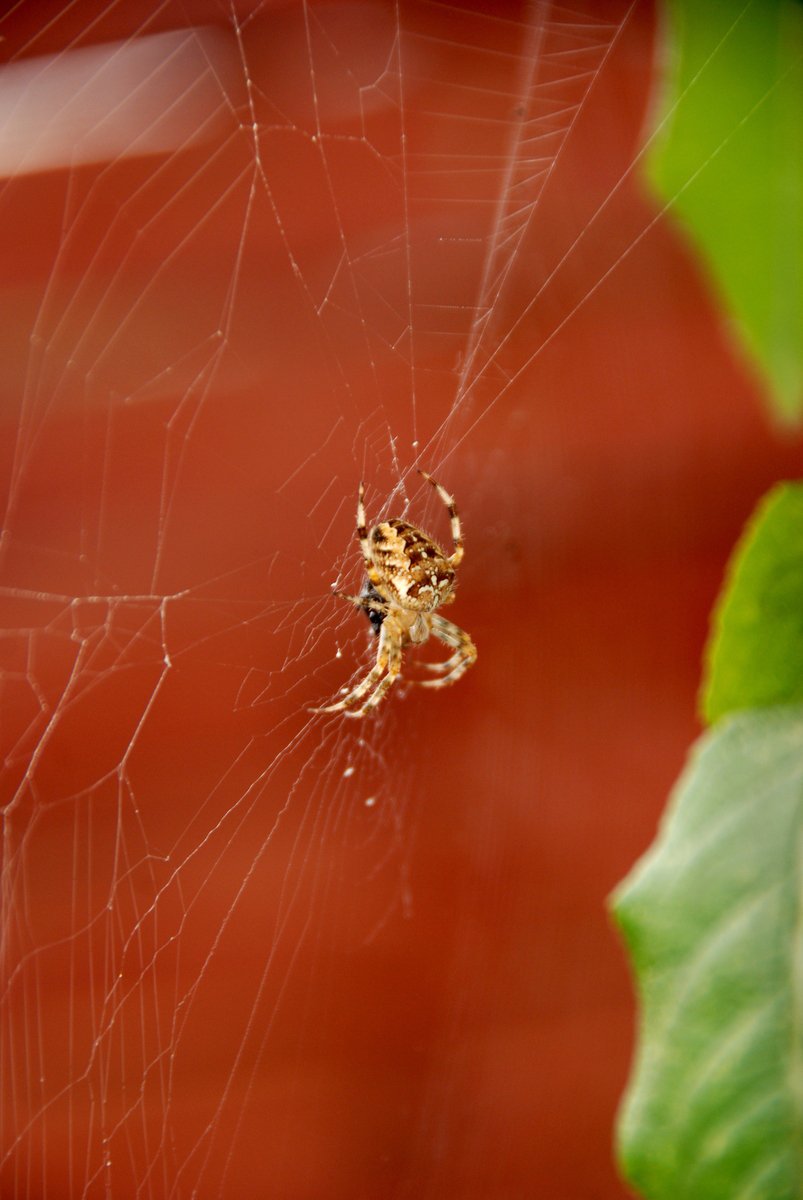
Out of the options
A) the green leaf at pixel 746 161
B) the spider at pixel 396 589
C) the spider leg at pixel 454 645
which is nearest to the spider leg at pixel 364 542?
the spider at pixel 396 589

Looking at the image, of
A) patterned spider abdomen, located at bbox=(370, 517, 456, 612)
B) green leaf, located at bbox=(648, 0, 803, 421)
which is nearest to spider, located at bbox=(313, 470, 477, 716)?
patterned spider abdomen, located at bbox=(370, 517, 456, 612)

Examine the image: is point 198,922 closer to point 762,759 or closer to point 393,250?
point 393,250

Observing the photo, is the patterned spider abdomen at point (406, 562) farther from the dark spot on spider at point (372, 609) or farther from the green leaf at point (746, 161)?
the green leaf at point (746, 161)

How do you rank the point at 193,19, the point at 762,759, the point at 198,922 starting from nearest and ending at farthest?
the point at 762,759
the point at 193,19
the point at 198,922

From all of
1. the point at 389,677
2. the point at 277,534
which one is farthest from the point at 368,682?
the point at 277,534

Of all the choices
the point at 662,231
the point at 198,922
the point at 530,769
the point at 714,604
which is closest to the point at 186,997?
the point at 198,922

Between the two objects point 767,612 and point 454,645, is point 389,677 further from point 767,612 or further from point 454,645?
point 767,612

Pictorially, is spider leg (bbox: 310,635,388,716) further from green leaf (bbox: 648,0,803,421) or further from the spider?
green leaf (bbox: 648,0,803,421)
